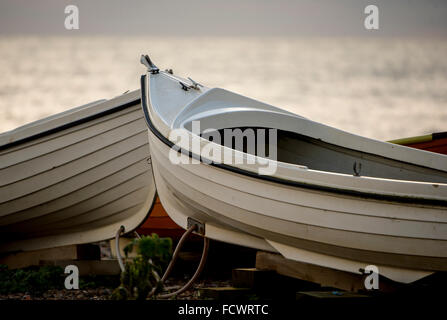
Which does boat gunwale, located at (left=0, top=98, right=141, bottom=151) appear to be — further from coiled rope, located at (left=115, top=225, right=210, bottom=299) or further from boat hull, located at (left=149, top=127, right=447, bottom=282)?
boat hull, located at (left=149, top=127, right=447, bottom=282)

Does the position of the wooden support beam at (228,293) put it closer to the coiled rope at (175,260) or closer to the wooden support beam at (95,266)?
the coiled rope at (175,260)

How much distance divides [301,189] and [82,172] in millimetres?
3437

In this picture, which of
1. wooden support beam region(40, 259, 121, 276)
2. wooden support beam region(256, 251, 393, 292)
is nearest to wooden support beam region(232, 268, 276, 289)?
wooden support beam region(256, 251, 393, 292)

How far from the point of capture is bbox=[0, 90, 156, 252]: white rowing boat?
6.89 m

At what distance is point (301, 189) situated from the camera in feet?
14.1

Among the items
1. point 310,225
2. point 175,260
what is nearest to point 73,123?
point 175,260

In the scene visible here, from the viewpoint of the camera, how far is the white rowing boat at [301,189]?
13.1 feet

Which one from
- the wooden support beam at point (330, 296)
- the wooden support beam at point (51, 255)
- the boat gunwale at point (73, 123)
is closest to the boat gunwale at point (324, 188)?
the wooden support beam at point (330, 296)

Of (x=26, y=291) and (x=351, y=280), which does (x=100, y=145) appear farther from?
(x=351, y=280)

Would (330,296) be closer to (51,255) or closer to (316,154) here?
(316,154)

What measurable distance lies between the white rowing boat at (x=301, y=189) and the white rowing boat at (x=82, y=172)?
1.61ft

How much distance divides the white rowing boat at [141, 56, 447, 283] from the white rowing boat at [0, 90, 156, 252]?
49 cm
